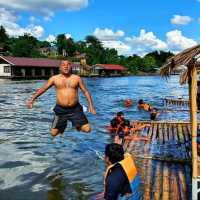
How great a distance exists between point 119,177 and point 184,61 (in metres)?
2.51

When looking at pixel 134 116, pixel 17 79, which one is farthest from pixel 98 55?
pixel 134 116

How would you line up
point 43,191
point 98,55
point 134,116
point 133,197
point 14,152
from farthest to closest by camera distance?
1. point 98,55
2. point 134,116
3. point 14,152
4. point 43,191
5. point 133,197

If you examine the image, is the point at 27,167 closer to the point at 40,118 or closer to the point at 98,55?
the point at 40,118

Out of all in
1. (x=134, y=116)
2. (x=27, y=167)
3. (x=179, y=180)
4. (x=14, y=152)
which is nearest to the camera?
(x=179, y=180)

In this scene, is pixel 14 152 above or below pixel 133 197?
below

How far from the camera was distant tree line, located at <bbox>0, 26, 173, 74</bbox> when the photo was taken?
98056 mm

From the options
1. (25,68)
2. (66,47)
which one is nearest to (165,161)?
(25,68)

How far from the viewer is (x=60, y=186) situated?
1002 centimetres

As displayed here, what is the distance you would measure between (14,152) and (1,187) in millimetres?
4199

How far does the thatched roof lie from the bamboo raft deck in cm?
232

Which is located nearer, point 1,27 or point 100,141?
point 100,141

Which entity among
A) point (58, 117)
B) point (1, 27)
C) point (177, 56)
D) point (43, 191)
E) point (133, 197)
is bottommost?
point (43, 191)

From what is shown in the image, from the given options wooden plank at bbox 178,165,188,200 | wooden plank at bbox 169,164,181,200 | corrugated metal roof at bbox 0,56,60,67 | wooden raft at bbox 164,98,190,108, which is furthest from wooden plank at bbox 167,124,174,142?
corrugated metal roof at bbox 0,56,60,67

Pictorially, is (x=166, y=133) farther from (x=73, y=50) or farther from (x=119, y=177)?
(x=73, y=50)
